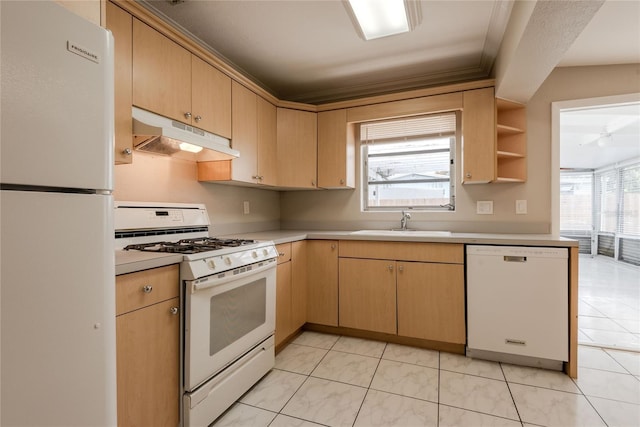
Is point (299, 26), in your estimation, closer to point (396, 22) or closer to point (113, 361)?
point (396, 22)

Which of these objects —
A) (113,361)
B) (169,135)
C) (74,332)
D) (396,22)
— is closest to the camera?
(74,332)

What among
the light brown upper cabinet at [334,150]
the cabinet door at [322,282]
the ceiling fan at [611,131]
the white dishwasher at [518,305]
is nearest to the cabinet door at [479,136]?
the white dishwasher at [518,305]

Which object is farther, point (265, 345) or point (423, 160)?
point (423, 160)

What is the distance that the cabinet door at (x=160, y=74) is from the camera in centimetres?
159

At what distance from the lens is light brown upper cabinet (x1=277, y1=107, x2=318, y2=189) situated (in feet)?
9.53

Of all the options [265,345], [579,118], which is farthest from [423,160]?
[579,118]

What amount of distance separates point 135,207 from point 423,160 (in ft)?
8.37

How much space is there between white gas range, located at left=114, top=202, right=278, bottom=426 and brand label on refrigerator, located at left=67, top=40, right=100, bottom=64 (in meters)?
0.87

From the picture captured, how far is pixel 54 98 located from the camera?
0.81 meters

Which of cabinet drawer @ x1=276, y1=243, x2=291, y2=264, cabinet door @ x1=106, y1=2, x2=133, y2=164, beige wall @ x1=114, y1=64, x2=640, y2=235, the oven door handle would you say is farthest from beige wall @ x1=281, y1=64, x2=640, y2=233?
cabinet door @ x1=106, y1=2, x2=133, y2=164

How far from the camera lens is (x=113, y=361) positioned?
0.97 metres

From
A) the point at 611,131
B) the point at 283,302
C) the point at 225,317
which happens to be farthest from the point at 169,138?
the point at 611,131

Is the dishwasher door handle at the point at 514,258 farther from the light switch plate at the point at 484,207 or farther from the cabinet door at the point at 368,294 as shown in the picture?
the cabinet door at the point at 368,294

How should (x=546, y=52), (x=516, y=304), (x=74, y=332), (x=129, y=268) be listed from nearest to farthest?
(x=74, y=332) < (x=129, y=268) < (x=546, y=52) < (x=516, y=304)
